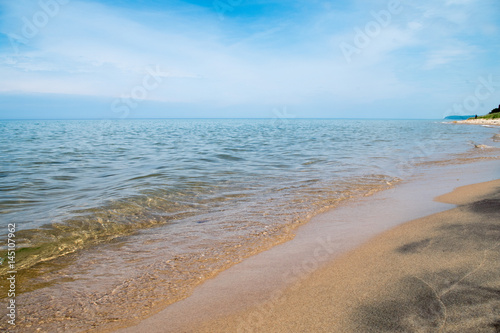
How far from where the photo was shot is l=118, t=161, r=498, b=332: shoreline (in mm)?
2549

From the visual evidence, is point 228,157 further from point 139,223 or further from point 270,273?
point 270,273

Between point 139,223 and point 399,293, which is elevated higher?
point 399,293

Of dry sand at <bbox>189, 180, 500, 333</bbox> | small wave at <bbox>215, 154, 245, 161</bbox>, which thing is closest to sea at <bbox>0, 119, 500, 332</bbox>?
dry sand at <bbox>189, 180, 500, 333</bbox>

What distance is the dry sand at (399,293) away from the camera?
225 cm

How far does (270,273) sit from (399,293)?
51.5 inches

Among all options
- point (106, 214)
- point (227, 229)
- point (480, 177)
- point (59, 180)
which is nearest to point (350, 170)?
point (480, 177)

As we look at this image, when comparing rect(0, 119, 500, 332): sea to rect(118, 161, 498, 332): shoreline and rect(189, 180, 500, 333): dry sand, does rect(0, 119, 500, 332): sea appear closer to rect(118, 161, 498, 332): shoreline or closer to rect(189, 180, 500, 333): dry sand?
rect(118, 161, 498, 332): shoreline

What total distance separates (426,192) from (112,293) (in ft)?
22.5

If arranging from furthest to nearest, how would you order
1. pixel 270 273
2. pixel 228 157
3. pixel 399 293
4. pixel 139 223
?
pixel 228 157, pixel 139 223, pixel 270 273, pixel 399 293

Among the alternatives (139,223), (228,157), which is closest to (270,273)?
(139,223)

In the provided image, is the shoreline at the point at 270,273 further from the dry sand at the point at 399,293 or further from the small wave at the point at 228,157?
the small wave at the point at 228,157

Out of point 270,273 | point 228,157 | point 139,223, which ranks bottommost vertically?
point 139,223

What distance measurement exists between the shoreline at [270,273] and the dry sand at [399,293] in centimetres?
8

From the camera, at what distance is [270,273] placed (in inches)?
131
